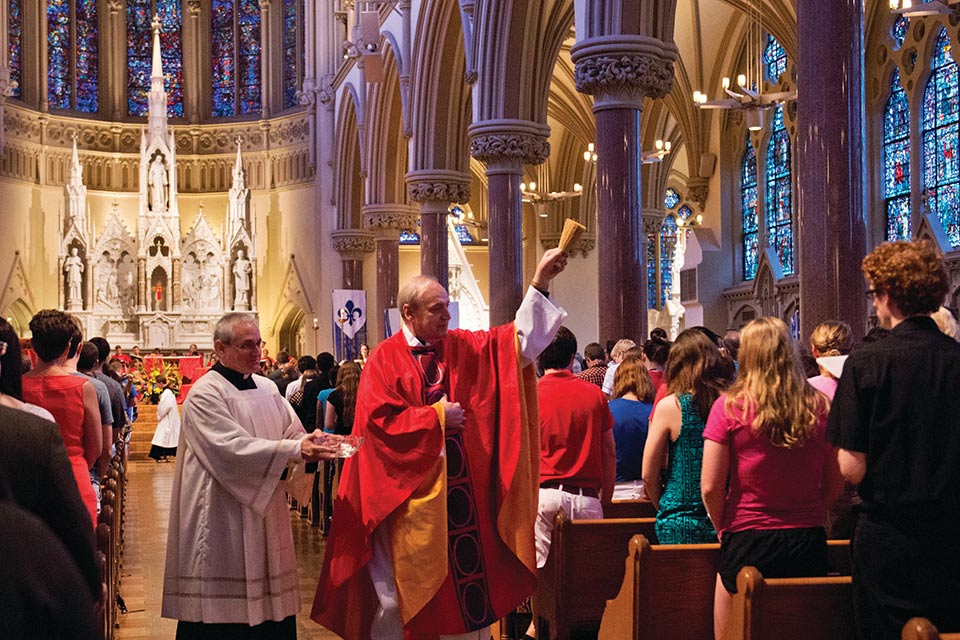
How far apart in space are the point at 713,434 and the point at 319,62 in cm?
2693

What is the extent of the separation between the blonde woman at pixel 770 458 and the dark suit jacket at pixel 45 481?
2113mm

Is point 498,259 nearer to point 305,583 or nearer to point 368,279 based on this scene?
point 305,583

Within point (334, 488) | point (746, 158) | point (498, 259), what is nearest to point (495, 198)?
point (498, 259)

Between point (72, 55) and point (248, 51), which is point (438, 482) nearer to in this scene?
point (248, 51)

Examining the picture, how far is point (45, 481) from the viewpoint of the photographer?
210 cm

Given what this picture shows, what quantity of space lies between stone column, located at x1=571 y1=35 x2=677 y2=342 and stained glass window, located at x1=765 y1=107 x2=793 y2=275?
35.9 ft

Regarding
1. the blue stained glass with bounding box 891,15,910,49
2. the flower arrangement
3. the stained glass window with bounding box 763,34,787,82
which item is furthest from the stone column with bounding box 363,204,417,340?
the blue stained glass with bounding box 891,15,910,49

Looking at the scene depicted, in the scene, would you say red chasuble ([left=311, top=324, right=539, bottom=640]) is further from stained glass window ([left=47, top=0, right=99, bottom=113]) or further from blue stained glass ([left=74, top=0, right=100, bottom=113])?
blue stained glass ([left=74, top=0, right=100, bottom=113])

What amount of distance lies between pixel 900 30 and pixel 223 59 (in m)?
19.8

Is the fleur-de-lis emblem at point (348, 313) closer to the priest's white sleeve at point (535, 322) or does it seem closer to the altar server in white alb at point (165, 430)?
the altar server in white alb at point (165, 430)

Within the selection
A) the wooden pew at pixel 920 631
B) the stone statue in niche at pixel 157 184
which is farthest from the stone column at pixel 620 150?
the stone statue in niche at pixel 157 184

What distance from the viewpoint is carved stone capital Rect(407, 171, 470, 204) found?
18.2 m

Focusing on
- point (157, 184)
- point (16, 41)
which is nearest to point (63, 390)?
point (157, 184)

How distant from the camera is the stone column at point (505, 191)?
14773mm
